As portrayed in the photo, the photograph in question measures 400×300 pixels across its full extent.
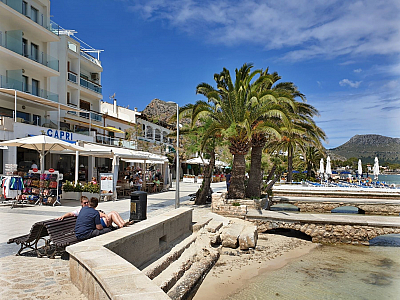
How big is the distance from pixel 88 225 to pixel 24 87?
20678 mm

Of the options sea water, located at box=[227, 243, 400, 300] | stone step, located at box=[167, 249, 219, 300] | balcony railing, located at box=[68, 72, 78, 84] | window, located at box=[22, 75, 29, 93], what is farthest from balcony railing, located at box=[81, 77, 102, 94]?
sea water, located at box=[227, 243, 400, 300]

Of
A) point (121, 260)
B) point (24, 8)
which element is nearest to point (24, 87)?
point (24, 8)

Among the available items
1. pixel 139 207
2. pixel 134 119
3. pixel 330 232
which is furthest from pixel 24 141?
pixel 134 119

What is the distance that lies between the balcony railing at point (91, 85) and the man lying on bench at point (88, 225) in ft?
94.8

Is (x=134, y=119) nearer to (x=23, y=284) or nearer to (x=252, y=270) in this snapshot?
(x=252, y=270)

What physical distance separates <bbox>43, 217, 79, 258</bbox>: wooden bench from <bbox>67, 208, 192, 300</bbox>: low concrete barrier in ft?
2.69

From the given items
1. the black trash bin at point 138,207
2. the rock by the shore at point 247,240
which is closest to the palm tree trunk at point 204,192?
the rock by the shore at point 247,240

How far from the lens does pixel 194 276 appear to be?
300 inches

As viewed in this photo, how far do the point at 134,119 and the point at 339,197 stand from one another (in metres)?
29.0

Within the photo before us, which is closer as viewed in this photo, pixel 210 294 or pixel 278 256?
pixel 210 294

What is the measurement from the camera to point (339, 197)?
23.4 metres

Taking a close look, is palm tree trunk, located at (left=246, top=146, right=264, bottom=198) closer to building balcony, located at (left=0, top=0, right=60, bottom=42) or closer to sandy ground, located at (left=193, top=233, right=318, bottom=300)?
sandy ground, located at (left=193, top=233, right=318, bottom=300)

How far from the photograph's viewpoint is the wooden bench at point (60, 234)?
6207 mm

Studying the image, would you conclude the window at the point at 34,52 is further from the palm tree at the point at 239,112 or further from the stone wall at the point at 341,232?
the stone wall at the point at 341,232
